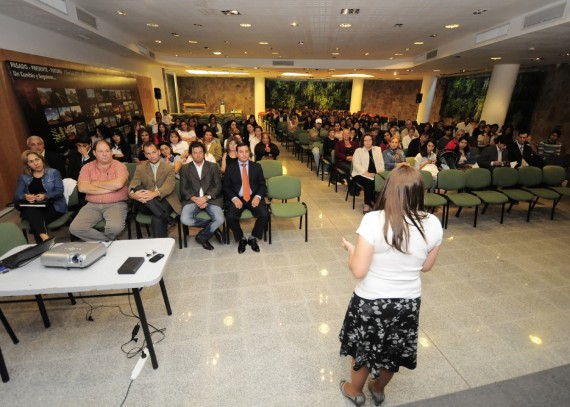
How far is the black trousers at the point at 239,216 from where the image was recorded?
431cm

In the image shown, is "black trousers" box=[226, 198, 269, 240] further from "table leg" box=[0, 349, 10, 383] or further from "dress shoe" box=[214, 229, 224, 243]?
"table leg" box=[0, 349, 10, 383]

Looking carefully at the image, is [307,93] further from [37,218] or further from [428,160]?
[37,218]

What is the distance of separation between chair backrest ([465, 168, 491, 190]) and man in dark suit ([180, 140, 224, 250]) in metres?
4.59

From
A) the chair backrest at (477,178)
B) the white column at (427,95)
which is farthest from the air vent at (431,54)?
the white column at (427,95)


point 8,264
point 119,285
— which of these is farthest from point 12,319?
point 119,285

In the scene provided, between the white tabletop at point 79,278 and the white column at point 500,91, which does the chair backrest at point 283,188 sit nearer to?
the white tabletop at point 79,278

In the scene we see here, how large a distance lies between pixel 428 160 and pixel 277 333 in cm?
498

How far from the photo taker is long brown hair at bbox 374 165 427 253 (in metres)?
1.46

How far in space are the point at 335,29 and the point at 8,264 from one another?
770 cm

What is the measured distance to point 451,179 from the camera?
17.5ft

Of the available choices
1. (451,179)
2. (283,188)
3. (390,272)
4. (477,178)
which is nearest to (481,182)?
(477,178)

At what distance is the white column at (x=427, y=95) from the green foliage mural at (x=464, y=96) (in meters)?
1.55

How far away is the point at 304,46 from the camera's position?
32.0 feet

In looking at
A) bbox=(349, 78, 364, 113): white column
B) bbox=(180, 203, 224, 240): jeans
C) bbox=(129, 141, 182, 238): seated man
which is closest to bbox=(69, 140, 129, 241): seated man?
bbox=(129, 141, 182, 238): seated man
